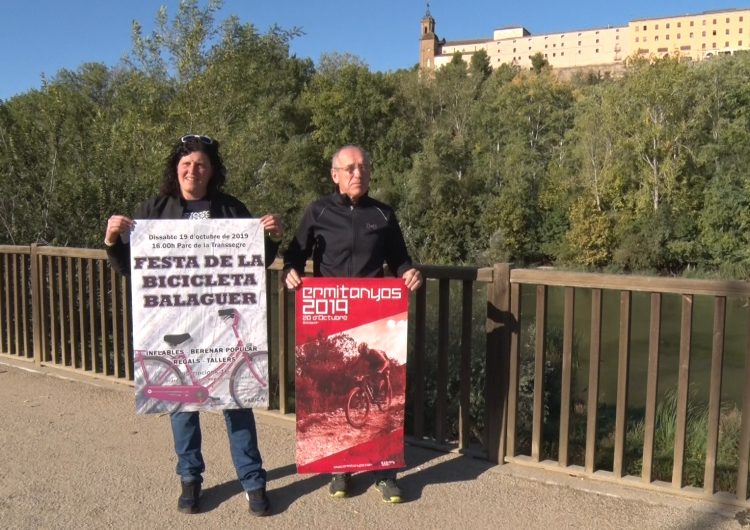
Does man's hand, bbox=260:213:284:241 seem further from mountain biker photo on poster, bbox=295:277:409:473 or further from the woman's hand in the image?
the woman's hand

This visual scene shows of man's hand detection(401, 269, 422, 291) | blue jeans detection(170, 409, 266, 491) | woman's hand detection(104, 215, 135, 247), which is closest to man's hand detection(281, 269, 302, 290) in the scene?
man's hand detection(401, 269, 422, 291)

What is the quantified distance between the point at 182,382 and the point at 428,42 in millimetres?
121466

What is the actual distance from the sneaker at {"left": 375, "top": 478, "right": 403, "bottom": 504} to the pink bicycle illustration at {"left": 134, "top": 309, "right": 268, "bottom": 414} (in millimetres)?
788

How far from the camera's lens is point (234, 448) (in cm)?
359

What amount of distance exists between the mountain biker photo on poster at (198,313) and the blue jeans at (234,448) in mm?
72

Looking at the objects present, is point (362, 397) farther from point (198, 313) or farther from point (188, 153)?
point (188, 153)

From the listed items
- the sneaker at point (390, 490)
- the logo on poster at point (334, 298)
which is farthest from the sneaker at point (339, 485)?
the logo on poster at point (334, 298)

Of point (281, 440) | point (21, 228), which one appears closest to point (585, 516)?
point (281, 440)

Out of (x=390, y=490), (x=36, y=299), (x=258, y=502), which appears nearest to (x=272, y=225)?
(x=258, y=502)

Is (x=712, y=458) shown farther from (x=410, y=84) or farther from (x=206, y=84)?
(x=410, y=84)

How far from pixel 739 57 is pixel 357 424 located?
47.6 metres

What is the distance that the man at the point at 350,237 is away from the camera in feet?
11.8

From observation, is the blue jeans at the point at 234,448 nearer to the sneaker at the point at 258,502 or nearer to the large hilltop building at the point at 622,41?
the sneaker at the point at 258,502

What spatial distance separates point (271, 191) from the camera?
512 inches
